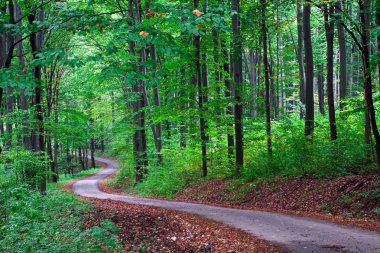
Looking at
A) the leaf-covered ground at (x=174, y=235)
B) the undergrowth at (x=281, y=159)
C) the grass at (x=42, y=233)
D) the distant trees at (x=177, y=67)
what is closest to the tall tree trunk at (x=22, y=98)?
the distant trees at (x=177, y=67)

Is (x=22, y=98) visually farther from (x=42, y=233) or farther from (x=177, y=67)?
(x=42, y=233)

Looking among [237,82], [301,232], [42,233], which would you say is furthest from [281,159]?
[42,233]

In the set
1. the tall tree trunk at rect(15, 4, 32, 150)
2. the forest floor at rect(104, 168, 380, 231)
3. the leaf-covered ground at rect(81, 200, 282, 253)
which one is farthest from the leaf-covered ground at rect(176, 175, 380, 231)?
the tall tree trunk at rect(15, 4, 32, 150)

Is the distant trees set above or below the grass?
above

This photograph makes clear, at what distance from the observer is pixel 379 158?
1049 centimetres

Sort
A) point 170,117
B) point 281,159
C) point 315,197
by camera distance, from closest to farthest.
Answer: point 315,197, point 281,159, point 170,117

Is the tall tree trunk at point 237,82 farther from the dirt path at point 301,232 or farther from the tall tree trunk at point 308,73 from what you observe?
the dirt path at point 301,232

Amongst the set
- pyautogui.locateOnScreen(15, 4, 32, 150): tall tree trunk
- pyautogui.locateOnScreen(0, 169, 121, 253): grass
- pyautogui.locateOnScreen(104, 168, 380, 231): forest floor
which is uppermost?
pyautogui.locateOnScreen(15, 4, 32, 150): tall tree trunk

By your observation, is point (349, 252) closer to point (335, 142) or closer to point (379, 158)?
point (379, 158)

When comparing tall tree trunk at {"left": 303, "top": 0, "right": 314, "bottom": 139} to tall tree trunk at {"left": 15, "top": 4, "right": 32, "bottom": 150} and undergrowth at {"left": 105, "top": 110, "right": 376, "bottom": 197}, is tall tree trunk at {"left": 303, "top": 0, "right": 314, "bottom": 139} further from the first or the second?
tall tree trunk at {"left": 15, "top": 4, "right": 32, "bottom": 150}

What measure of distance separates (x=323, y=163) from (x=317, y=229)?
5738 millimetres

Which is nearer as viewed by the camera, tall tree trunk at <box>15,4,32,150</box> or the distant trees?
the distant trees

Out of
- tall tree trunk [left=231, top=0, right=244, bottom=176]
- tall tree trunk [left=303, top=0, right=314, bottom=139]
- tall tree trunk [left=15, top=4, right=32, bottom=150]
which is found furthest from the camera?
tall tree trunk [left=303, top=0, right=314, bottom=139]

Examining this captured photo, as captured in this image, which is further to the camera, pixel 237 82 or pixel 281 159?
pixel 237 82
